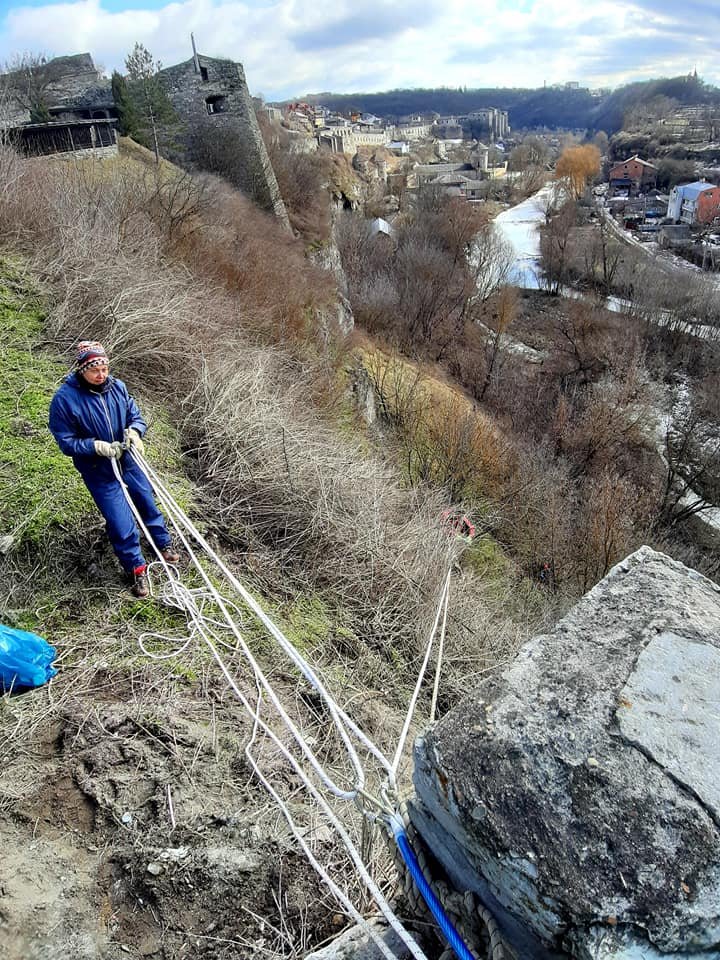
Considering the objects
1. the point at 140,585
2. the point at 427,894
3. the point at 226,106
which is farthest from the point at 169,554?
the point at 226,106

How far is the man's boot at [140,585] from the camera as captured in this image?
3527 mm

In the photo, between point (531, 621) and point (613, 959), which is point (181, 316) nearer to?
point (531, 621)

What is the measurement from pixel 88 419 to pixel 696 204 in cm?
5743

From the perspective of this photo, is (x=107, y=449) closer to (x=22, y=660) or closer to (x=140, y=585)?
(x=140, y=585)

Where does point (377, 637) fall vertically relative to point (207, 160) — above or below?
below

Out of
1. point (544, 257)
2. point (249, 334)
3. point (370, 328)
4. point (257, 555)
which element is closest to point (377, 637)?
point (257, 555)

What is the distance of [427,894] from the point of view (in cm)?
131

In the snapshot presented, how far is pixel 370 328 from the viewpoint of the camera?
20.0 m

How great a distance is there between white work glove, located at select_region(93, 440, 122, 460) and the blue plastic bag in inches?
39.0

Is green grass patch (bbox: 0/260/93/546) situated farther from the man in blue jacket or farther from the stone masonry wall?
the stone masonry wall

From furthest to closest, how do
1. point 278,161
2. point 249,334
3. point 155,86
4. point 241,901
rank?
point 278,161, point 155,86, point 249,334, point 241,901

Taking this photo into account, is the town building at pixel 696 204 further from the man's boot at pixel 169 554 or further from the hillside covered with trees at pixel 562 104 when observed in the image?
the hillside covered with trees at pixel 562 104

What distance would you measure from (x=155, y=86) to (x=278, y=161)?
5241 mm

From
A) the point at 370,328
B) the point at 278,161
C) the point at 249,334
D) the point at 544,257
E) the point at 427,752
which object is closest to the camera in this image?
the point at 427,752
